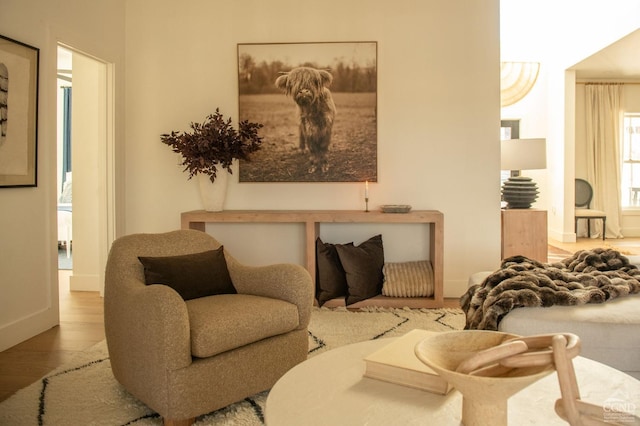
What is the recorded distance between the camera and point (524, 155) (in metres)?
4.95

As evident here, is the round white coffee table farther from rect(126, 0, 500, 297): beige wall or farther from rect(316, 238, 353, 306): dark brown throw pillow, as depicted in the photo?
rect(126, 0, 500, 297): beige wall

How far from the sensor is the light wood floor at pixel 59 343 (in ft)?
9.30

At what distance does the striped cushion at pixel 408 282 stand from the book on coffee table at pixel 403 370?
2.63 metres

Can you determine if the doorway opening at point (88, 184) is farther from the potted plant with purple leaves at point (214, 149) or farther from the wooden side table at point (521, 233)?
the wooden side table at point (521, 233)

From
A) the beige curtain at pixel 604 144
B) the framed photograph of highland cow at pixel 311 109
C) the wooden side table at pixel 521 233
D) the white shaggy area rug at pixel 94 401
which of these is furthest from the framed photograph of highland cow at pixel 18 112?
the beige curtain at pixel 604 144

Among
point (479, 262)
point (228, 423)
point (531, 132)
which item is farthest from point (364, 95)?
Answer: point (531, 132)

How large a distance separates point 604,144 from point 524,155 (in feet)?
15.4

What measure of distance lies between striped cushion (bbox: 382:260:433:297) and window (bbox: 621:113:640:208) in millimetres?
6399

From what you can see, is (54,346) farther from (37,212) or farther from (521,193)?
(521,193)

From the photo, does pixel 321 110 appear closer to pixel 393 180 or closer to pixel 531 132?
pixel 393 180

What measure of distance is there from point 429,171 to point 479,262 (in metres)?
0.87

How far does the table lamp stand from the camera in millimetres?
4805

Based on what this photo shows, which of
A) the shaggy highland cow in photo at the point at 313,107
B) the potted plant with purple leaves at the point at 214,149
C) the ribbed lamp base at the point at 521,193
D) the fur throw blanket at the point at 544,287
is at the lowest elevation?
the fur throw blanket at the point at 544,287

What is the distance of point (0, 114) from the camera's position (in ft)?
10.7
